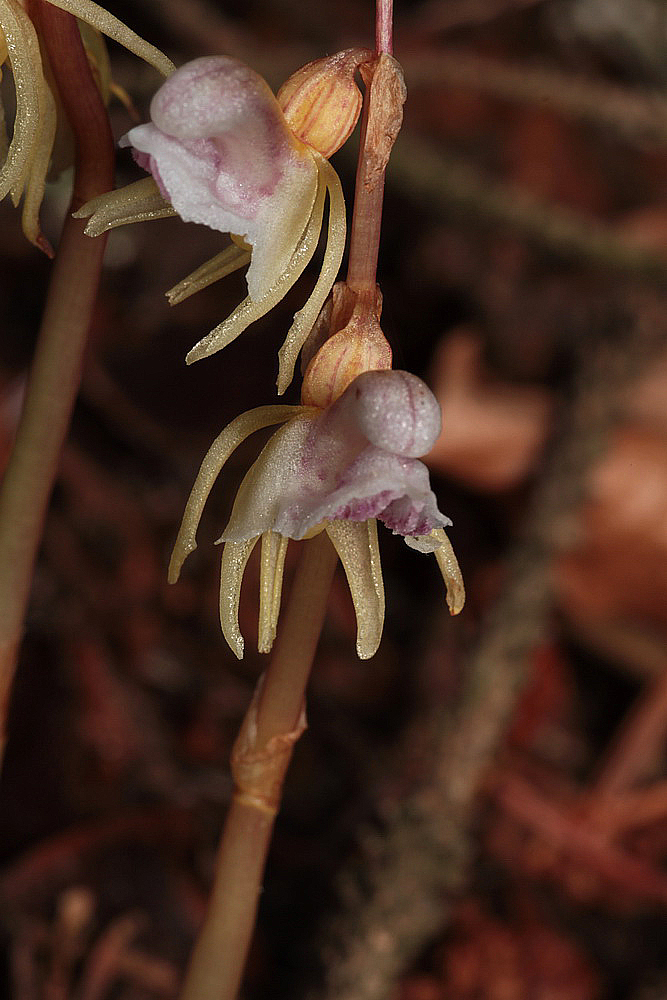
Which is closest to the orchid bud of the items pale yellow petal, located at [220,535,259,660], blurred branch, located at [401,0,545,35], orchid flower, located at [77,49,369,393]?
orchid flower, located at [77,49,369,393]

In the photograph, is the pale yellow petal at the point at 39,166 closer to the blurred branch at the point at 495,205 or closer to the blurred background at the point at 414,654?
the blurred background at the point at 414,654

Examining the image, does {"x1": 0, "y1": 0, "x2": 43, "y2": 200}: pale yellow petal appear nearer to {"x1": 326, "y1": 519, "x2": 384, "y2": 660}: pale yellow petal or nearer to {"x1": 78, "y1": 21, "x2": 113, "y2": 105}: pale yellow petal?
{"x1": 78, "y1": 21, "x2": 113, "y2": 105}: pale yellow petal

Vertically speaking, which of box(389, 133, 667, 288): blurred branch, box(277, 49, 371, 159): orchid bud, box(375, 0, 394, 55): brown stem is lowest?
box(277, 49, 371, 159): orchid bud

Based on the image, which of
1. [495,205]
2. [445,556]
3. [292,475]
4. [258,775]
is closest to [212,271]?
[292,475]

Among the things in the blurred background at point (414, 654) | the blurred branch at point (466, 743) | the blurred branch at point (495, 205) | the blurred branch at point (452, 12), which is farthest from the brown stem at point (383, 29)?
the blurred branch at point (452, 12)

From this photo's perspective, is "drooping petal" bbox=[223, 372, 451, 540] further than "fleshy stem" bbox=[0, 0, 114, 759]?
No

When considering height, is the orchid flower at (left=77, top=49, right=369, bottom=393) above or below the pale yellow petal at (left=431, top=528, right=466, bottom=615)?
above
